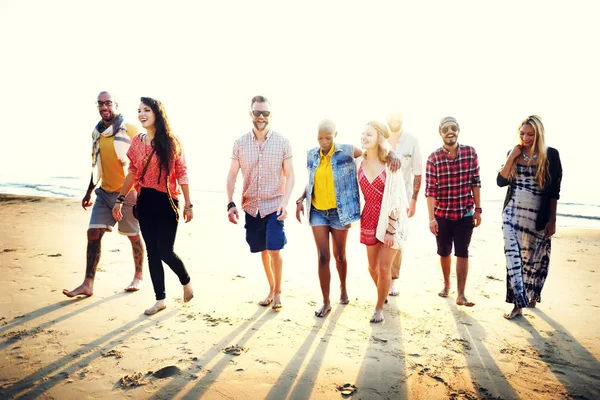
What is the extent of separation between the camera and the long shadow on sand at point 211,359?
2.91 m

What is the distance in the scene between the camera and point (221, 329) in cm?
403

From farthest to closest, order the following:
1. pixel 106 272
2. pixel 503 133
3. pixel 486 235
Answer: pixel 503 133 < pixel 486 235 < pixel 106 272

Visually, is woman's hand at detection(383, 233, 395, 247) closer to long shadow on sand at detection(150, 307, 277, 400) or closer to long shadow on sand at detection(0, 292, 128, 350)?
long shadow on sand at detection(150, 307, 277, 400)

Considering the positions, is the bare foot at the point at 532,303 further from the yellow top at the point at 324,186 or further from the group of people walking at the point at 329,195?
the yellow top at the point at 324,186

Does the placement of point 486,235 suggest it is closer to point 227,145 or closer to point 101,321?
point 101,321

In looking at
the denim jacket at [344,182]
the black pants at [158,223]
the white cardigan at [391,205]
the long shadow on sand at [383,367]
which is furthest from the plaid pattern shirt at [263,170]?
the long shadow on sand at [383,367]

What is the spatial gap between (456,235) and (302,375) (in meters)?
2.60

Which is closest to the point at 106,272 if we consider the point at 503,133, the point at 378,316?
the point at 378,316

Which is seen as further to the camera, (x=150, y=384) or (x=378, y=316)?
(x=378, y=316)

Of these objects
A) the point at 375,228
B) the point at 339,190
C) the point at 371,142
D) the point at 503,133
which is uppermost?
the point at 503,133

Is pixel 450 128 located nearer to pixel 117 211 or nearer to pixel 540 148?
pixel 540 148

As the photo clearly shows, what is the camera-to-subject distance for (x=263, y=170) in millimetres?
4551

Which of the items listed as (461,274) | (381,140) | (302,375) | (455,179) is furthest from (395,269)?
(302,375)

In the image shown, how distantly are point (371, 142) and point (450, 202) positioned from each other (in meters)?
1.32
